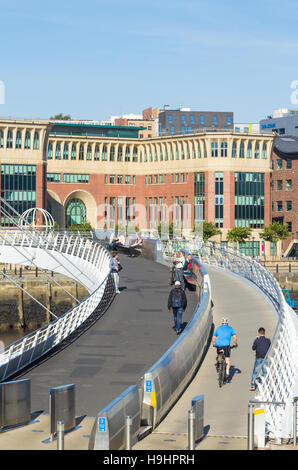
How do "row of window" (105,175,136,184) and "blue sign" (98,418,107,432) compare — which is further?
"row of window" (105,175,136,184)

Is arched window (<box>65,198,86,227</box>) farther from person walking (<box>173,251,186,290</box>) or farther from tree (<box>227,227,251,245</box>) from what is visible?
person walking (<box>173,251,186,290</box>)

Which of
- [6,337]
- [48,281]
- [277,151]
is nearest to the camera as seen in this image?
[6,337]

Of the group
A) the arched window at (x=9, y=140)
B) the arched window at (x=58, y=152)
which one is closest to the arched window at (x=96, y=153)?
the arched window at (x=58, y=152)

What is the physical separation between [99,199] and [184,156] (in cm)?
1504

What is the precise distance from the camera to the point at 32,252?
158 feet

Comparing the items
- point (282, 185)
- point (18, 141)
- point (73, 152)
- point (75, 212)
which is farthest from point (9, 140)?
point (282, 185)

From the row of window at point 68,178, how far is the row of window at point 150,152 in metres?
2.53

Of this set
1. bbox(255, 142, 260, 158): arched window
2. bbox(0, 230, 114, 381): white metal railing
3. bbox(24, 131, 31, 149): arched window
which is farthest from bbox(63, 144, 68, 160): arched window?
bbox(0, 230, 114, 381): white metal railing

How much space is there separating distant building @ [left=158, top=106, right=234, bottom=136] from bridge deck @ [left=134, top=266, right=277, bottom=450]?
148263 millimetres

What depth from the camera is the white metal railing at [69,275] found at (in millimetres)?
19203

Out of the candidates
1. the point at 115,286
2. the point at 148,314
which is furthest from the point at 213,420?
the point at 115,286

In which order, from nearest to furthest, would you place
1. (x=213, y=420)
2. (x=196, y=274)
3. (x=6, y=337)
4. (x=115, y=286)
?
1. (x=213, y=420)
2. (x=115, y=286)
3. (x=196, y=274)
4. (x=6, y=337)

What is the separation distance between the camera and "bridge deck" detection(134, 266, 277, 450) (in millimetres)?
13859
